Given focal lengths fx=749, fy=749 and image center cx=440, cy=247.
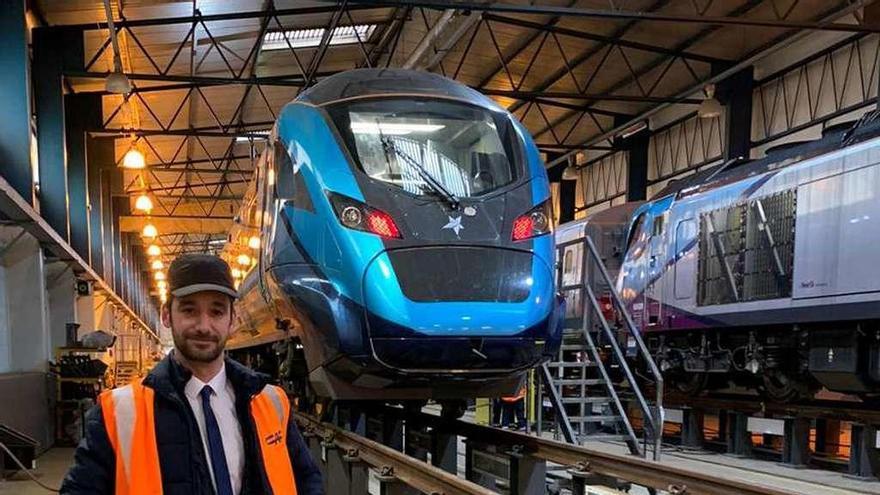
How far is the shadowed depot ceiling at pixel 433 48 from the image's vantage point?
13.3 meters

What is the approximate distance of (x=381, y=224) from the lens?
5027mm

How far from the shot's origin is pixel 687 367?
10.4 m

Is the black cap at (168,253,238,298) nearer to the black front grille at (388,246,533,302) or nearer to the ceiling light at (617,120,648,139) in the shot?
the black front grille at (388,246,533,302)

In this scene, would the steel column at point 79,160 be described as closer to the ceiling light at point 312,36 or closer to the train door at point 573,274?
the ceiling light at point 312,36

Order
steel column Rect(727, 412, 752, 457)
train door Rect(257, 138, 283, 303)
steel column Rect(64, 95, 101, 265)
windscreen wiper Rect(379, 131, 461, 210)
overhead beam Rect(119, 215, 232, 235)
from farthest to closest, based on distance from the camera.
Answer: overhead beam Rect(119, 215, 232, 235), steel column Rect(64, 95, 101, 265), steel column Rect(727, 412, 752, 457), train door Rect(257, 138, 283, 303), windscreen wiper Rect(379, 131, 461, 210)

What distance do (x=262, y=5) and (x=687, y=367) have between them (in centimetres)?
1001

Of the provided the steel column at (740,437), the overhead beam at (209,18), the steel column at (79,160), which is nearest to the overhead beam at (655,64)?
the overhead beam at (209,18)

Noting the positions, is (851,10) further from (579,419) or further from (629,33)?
(579,419)

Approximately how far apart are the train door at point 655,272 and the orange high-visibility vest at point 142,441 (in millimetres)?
9471

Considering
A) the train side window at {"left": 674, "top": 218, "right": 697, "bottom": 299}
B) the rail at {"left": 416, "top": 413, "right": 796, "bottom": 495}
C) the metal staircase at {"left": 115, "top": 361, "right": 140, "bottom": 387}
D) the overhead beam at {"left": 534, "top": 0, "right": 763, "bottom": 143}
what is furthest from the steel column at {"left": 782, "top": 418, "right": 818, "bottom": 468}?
the metal staircase at {"left": 115, "top": 361, "right": 140, "bottom": 387}

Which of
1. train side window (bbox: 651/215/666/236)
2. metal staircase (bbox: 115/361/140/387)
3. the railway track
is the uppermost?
train side window (bbox: 651/215/666/236)

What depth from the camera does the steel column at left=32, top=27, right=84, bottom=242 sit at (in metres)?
13.7

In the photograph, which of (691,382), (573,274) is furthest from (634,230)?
(573,274)

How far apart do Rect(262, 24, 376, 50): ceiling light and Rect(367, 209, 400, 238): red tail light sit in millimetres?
11919
